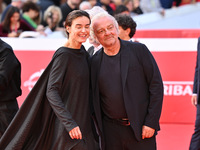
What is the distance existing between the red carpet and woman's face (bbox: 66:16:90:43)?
2.73 m

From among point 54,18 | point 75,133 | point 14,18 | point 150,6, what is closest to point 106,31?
point 75,133

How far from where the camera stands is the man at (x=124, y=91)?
373 cm

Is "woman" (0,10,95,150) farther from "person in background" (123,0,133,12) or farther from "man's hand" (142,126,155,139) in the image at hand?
"person in background" (123,0,133,12)

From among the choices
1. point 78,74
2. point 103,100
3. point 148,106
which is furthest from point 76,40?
point 148,106

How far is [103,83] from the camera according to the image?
3.79m

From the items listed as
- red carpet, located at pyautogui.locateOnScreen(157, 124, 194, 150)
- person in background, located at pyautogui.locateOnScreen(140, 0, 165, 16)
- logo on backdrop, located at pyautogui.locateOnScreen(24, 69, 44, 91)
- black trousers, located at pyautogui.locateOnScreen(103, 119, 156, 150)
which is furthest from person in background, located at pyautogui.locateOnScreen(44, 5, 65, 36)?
black trousers, located at pyautogui.locateOnScreen(103, 119, 156, 150)

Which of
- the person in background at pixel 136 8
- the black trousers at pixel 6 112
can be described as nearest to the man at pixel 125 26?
the black trousers at pixel 6 112

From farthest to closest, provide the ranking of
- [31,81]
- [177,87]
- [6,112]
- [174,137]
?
[31,81], [177,87], [174,137], [6,112]

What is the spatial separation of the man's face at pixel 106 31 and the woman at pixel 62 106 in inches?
5.0

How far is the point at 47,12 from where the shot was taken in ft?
31.7

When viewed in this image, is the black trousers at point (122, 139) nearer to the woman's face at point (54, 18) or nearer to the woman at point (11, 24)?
the woman at point (11, 24)

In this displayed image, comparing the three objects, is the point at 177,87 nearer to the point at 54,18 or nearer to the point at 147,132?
the point at 147,132

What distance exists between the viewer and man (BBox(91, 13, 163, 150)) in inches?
147

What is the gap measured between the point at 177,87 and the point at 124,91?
3.18m
